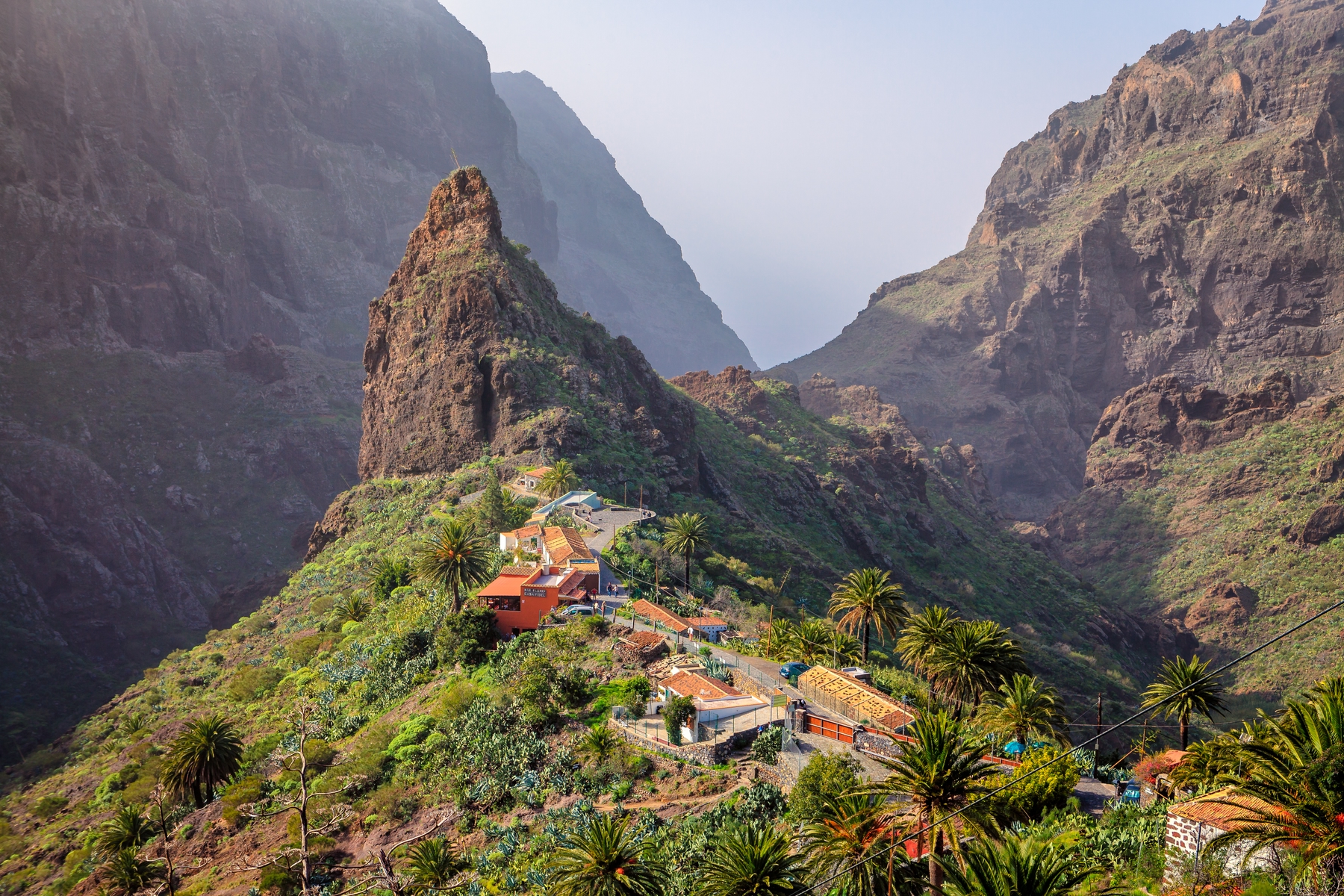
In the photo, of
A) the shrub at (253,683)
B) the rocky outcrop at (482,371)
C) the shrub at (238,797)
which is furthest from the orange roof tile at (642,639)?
the rocky outcrop at (482,371)

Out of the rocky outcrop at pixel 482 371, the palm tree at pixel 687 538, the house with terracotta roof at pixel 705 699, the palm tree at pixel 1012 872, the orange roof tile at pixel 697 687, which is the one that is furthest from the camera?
the rocky outcrop at pixel 482 371

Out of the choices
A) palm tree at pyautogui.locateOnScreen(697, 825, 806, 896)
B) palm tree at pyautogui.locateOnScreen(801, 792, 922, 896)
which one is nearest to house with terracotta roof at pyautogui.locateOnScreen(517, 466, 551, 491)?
palm tree at pyautogui.locateOnScreen(697, 825, 806, 896)

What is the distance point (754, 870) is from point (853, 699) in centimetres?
1610

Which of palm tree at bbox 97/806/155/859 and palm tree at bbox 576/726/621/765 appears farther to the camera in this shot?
palm tree at bbox 97/806/155/859

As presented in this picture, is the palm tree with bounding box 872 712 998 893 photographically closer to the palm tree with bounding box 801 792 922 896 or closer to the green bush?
the palm tree with bounding box 801 792 922 896

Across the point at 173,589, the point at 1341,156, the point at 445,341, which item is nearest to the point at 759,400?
the point at 445,341

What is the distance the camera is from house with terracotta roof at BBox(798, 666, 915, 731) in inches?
1487

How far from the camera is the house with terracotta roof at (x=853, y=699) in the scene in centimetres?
3778

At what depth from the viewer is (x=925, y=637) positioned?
43.5 metres

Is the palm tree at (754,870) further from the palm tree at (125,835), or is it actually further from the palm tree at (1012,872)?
the palm tree at (125,835)

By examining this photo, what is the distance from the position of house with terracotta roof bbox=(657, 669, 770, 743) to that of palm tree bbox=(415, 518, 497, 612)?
17.0m

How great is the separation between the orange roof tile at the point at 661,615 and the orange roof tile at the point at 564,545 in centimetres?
556

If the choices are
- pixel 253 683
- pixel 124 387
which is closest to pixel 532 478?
pixel 253 683

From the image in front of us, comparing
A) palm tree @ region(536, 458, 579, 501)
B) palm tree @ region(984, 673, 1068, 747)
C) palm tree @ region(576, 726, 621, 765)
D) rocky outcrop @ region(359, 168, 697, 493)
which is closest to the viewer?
palm tree @ region(984, 673, 1068, 747)
